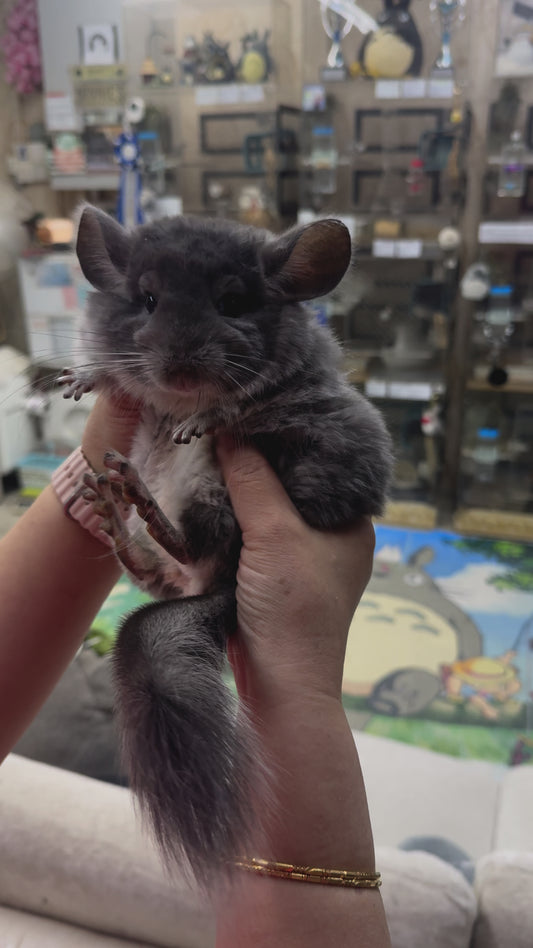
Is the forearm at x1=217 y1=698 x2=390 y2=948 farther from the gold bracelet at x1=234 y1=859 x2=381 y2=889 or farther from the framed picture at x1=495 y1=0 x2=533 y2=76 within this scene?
the framed picture at x1=495 y1=0 x2=533 y2=76

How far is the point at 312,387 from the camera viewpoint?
0.94 meters

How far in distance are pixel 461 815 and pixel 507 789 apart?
0.41ft

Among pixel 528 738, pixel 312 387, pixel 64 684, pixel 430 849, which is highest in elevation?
pixel 312 387

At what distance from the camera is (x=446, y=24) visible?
2918 mm

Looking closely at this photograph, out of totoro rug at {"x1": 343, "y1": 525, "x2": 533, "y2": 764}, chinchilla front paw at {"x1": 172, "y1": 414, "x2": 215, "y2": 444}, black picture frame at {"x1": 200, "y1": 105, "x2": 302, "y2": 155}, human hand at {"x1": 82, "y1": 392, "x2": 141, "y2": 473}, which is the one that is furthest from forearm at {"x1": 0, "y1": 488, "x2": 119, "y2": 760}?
black picture frame at {"x1": 200, "y1": 105, "x2": 302, "y2": 155}

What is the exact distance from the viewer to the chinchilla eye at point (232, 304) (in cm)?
90

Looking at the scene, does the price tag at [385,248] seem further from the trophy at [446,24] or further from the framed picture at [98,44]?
the framed picture at [98,44]

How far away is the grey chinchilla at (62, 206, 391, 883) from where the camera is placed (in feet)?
2.62

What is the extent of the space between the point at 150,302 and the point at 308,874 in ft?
2.19

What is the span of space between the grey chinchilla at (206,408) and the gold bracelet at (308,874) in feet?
0.28

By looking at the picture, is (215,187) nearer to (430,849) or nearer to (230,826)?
(430,849)

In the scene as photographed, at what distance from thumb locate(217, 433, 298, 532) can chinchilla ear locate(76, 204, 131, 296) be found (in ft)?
0.90

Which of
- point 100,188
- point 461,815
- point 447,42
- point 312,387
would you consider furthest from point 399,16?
point 461,815

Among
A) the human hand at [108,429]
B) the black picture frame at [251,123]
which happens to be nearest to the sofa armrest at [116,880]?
the human hand at [108,429]
